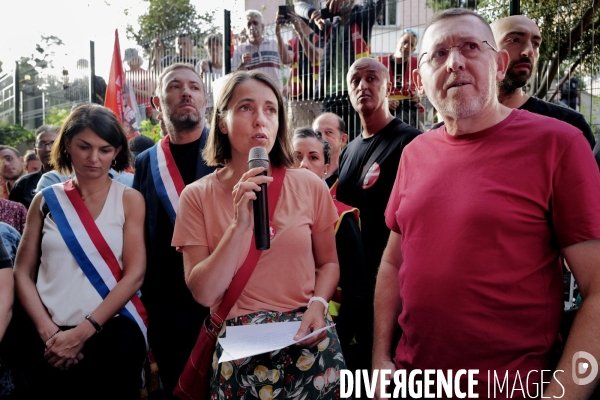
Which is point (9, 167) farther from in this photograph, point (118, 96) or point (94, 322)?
point (94, 322)

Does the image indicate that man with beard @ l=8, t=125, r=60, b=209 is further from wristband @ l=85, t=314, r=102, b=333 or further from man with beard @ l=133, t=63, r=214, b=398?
wristband @ l=85, t=314, r=102, b=333

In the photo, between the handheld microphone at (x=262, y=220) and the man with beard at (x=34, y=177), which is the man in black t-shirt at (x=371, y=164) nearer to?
the handheld microphone at (x=262, y=220)

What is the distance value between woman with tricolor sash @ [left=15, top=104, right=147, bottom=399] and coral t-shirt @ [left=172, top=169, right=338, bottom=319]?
92cm

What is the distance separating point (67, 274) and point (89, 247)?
18 centimetres

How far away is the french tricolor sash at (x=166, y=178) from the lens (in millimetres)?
3252

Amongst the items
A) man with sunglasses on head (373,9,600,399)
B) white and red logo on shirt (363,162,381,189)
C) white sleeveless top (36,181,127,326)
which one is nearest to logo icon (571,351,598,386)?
man with sunglasses on head (373,9,600,399)

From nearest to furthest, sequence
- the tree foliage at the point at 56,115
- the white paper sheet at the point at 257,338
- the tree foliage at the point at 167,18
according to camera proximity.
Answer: the white paper sheet at the point at 257,338
the tree foliage at the point at 56,115
the tree foliage at the point at 167,18

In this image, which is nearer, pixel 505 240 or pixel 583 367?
pixel 583 367

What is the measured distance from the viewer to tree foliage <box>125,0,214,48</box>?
66.9 ft

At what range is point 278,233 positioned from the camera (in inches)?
89.2

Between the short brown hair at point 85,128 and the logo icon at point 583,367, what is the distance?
2593 millimetres

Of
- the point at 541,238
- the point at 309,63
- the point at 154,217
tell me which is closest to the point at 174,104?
the point at 154,217

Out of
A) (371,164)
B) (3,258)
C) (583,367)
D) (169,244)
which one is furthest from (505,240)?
(3,258)

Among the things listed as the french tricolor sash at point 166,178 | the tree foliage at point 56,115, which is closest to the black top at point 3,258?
the french tricolor sash at point 166,178
